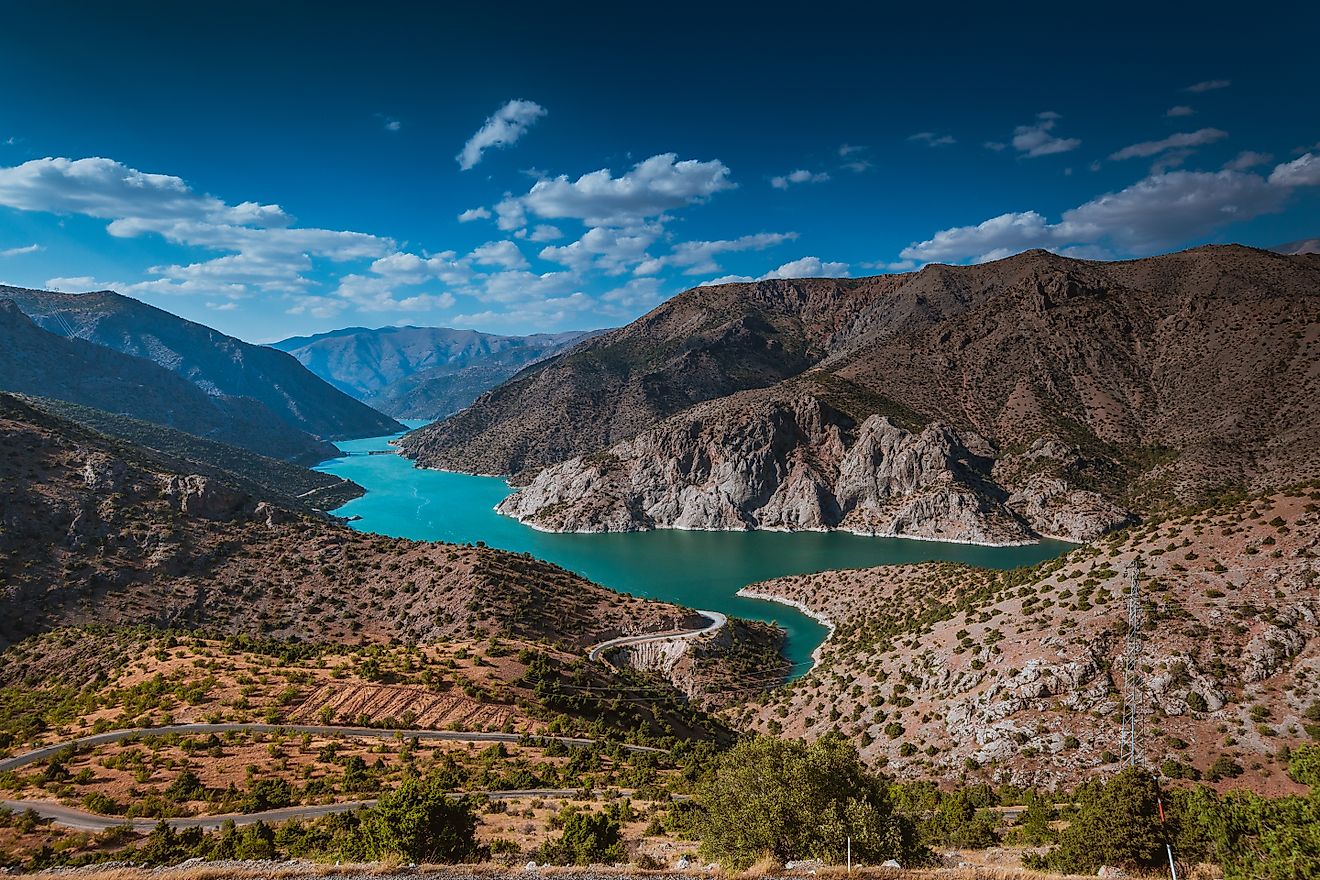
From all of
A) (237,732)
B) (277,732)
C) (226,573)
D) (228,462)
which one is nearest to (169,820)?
(237,732)

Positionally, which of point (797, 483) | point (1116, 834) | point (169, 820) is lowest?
point (169, 820)

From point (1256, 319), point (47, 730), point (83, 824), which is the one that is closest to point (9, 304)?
point (47, 730)

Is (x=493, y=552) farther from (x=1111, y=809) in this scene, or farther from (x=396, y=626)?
(x=1111, y=809)

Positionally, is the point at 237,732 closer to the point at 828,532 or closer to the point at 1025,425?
the point at 828,532

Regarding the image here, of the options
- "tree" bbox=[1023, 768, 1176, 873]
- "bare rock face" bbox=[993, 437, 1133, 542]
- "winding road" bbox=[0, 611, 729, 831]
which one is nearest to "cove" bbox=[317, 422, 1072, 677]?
"bare rock face" bbox=[993, 437, 1133, 542]

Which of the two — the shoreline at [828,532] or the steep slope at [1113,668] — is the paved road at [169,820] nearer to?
the steep slope at [1113,668]

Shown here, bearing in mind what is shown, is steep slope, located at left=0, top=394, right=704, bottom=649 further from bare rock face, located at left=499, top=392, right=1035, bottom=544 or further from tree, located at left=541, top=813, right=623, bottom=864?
bare rock face, located at left=499, top=392, right=1035, bottom=544

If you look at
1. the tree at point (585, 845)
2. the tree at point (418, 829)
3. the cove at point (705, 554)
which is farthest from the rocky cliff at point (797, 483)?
the tree at point (418, 829)
